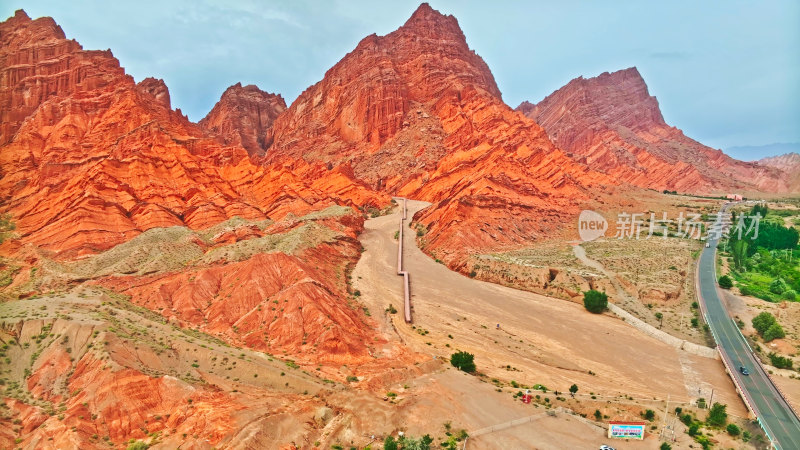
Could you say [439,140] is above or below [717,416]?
above

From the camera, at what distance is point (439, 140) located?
122250mm

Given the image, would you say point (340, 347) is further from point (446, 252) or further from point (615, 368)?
point (446, 252)

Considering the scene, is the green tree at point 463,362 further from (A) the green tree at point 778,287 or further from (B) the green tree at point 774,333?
(A) the green tree at point 778,287

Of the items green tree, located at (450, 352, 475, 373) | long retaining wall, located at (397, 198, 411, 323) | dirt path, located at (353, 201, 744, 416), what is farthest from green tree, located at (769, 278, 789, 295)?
green tree, located at (450, 352, 475, 373)

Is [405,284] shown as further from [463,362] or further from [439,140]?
[439,140]

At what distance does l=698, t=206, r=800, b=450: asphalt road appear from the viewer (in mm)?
27625

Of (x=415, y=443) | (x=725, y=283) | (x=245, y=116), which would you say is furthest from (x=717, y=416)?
(x=245, y=116)

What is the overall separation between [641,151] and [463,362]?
153 meters

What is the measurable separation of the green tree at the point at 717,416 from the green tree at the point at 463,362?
14.5 meters

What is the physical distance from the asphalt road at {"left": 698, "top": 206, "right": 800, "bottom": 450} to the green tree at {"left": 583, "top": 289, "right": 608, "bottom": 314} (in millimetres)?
9056

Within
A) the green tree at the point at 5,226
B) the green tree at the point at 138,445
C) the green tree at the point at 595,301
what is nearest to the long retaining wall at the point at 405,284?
the green tree at the point at 595,301

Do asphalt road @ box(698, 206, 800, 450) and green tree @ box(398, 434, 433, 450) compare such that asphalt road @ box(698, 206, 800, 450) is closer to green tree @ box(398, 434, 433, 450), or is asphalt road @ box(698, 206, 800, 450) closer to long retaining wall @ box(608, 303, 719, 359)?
long retaining wall @ box(608, 303, 719, 359)

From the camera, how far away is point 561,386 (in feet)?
105

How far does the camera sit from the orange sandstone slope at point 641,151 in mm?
146875
